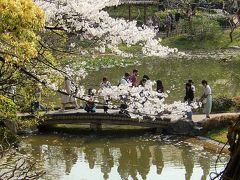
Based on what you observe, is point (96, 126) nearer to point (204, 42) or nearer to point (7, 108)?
point (7, 108)

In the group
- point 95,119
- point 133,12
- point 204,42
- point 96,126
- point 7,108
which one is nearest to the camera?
point 7,108

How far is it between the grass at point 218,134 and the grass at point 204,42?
24.6 m

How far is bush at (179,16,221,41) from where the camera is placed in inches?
1667

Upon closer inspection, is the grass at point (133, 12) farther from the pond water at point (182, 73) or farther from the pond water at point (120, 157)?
A: the pond water at point (120, 157)

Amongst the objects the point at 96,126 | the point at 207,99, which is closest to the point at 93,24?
the point at 207,99

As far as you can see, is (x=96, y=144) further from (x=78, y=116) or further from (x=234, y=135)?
(x=234, y=135)

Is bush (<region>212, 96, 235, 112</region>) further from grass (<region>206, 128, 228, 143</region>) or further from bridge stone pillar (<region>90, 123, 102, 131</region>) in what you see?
bridge stone pillar (<region>90, 123, 102, 131</region>)

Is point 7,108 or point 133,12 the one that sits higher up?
point 133,12

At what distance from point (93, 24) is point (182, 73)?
22.8m

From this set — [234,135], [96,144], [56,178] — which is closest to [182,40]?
[96,144]

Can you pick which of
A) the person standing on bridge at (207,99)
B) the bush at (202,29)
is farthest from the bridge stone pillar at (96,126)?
the bush at (202,29)

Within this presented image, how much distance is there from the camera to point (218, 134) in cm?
1683

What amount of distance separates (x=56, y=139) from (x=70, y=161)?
8.62 feet

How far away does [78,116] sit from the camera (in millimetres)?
18406
